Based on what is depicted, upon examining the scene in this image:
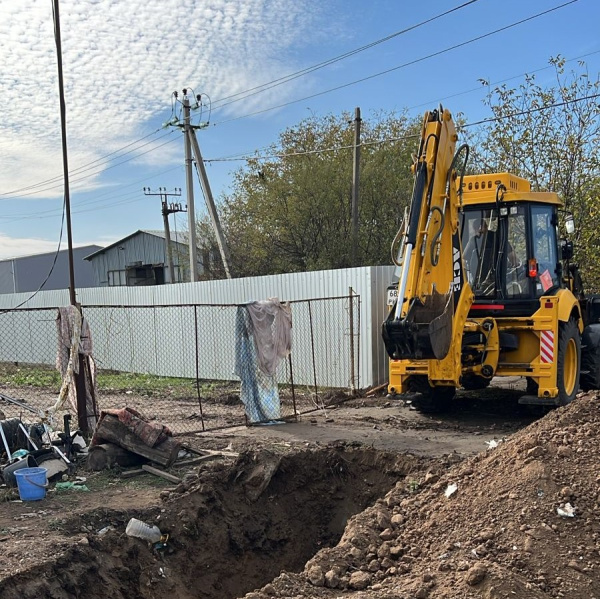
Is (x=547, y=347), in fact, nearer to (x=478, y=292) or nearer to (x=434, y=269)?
(x=478, y=292)

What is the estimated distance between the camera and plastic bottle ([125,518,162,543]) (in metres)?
5.25

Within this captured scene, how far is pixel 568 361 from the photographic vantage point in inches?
354

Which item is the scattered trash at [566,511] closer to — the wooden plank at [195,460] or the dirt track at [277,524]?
the dirt track at [277,524]

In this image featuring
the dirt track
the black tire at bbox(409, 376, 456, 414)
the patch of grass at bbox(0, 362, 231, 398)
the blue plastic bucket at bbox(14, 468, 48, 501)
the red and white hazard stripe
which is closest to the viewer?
the dirt track

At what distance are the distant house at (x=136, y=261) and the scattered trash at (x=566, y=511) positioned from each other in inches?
1282

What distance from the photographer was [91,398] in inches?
320

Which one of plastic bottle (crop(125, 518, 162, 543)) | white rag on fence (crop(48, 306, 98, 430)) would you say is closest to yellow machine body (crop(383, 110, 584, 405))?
plastic bottle (crop(125, 518, 162, 543))

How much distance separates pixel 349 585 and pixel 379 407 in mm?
6852

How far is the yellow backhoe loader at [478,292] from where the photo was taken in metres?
7.27

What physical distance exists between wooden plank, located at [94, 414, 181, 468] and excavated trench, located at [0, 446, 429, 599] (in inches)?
32.4

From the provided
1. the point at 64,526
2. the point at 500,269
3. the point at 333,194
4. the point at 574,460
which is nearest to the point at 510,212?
the point at 500,269

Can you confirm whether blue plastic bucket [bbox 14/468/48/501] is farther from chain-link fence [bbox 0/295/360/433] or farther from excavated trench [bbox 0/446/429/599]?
chain-link fence [bbox 0/295/360/433]

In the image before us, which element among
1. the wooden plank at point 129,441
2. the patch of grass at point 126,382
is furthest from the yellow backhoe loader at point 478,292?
the patch of grass at point 126,382

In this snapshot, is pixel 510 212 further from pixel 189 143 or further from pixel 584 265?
pixel 189 143
